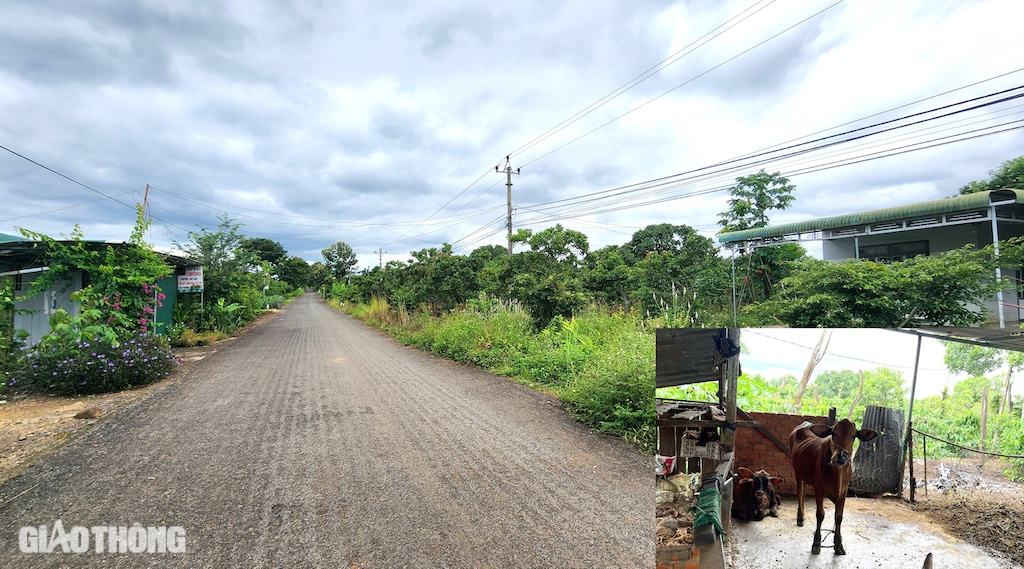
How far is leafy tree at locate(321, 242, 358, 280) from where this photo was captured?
48853 millimetres

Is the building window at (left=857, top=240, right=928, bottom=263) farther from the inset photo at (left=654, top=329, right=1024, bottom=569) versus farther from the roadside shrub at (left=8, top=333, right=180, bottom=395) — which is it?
the roadside shrub at (left=8, top=333, right=180, bottom=395)

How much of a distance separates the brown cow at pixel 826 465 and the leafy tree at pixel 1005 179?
0.44 metres

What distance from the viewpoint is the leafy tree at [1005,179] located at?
0.67 metres

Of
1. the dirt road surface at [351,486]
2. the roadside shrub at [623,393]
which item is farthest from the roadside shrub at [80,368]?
the roadside shrub at [623,393]

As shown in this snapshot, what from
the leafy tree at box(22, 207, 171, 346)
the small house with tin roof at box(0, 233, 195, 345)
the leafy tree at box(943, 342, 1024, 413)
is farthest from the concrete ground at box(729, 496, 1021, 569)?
the small house with tin roof at box(0, 233, 195, 345)

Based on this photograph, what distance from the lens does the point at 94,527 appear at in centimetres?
245

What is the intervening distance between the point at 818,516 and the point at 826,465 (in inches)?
2.7

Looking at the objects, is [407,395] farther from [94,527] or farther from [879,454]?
[879,454]

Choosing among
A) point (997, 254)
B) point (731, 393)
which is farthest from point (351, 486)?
point (997, 254)

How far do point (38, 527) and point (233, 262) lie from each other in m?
14.0

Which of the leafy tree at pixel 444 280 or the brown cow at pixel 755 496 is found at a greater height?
the leafy tree at pixel 444 280

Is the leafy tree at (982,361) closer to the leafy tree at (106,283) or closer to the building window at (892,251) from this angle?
the building window at (892,251)

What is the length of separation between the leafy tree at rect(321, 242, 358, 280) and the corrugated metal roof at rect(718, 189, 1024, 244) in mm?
49531

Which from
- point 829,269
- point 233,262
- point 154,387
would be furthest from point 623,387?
point 233,262
